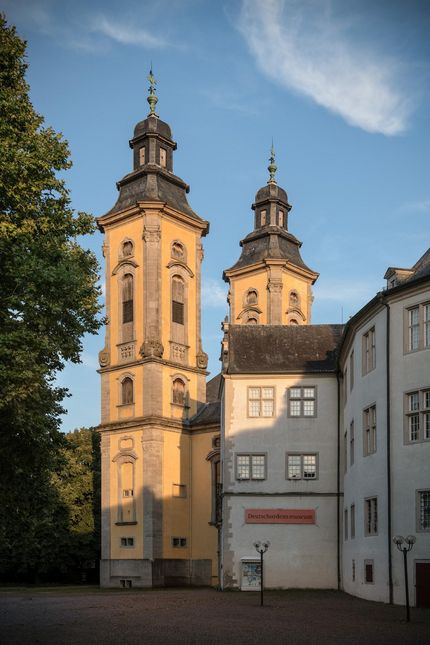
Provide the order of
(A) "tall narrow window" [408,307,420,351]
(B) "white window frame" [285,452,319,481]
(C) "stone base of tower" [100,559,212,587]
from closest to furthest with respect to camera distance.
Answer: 1. (A) "tall narrow window" [408,307,420,351]
2. (B) "white window frame" [285,452,319,481]
3. (C) "stone base of tower" [100,559,212,587]

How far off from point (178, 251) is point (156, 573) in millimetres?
23615

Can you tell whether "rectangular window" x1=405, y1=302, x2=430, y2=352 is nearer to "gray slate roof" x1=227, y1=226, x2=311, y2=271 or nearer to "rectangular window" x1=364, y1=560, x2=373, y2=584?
"rectangular window" x1=364, y1=560, x2=373, y2=584

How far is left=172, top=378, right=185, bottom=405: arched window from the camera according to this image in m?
66.2

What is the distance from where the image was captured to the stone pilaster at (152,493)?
6162cm

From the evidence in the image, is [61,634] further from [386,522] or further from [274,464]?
[274,464]

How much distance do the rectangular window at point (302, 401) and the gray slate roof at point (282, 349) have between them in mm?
974

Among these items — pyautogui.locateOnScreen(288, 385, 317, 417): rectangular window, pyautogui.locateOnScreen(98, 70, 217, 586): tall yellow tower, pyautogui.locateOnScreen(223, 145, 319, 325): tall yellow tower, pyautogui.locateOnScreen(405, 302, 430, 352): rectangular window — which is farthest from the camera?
pyautogui.locateOnScreen(223, 145, 319, 325): tall yellow tower

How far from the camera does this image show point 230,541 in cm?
4438

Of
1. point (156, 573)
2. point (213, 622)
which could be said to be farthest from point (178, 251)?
point (213, 622)

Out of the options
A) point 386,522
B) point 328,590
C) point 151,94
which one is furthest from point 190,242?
point 386,522

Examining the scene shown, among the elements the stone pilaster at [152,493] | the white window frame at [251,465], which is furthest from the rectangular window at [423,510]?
the stone pilaster at [152,493]

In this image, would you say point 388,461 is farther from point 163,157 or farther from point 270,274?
point 270,274

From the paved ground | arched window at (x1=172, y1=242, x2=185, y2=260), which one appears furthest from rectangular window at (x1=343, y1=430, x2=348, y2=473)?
arched window at (x1=172, y1=242, x2=185, y2=260)

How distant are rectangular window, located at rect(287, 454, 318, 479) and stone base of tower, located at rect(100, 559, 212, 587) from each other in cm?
1945
